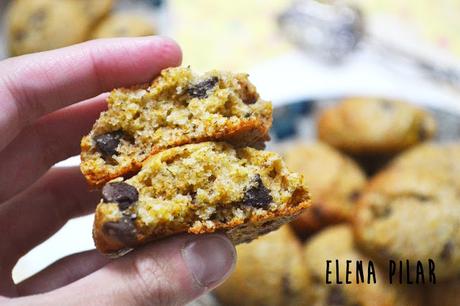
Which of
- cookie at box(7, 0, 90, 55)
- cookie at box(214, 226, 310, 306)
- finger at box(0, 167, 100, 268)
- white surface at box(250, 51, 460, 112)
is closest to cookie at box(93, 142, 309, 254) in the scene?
finger at box(0, 167, 100, 268)

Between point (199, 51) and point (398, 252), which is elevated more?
point (199, 51)

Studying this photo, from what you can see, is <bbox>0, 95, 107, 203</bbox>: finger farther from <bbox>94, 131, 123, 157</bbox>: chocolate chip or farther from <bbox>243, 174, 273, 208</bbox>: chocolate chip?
<bbox>243, 174, 273, 208</bbox>: chocolate chip

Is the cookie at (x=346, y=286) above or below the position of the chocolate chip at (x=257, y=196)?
below

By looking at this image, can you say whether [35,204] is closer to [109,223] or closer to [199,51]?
[109,223]

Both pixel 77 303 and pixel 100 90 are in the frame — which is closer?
pixel 77 303

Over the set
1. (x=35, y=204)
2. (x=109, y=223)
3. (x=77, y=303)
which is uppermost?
(x=109, y=223)

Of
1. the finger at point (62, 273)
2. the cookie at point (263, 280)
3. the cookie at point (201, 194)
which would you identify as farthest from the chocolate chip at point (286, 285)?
the cookie at point (201, 194)

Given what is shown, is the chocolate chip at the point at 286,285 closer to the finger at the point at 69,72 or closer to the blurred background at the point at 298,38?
the blurred background at the point at 298,38

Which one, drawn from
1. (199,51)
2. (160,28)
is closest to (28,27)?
(160,28)
